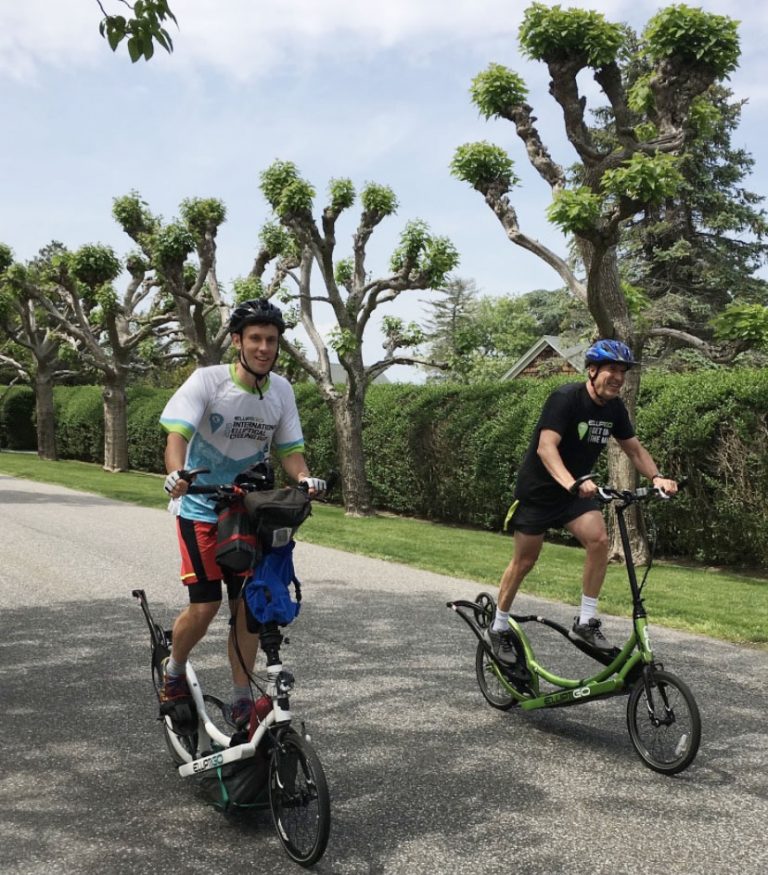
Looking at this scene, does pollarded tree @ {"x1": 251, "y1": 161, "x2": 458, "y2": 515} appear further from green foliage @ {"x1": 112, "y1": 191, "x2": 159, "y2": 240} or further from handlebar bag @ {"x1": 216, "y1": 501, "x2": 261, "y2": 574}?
handlebar bag @ {"x1": 216, "y1": 501, "x2": 261, "y2": 574}

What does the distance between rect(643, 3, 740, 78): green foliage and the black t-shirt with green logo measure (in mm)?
7500

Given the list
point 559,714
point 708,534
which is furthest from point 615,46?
point 559,714

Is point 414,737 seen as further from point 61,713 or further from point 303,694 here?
point 61,713

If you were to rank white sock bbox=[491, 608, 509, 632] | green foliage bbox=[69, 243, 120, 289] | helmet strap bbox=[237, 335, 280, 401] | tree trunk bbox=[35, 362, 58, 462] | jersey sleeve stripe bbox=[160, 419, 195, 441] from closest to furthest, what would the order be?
jersey sleeve stripe bbox=[160, 419, 195, 441] < helmet strap bbox=[237, 335, 280, 401] < white sock bbox=[491, 608, 509, 632] < green foliage bbox=[69, 243, 120, 289] < tree trunk bbox=[35, 362, 58, 462]

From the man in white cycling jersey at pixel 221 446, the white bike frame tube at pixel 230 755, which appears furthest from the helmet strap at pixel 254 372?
the white bike frame tube at pixel 230 755

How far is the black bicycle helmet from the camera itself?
3.69 metres

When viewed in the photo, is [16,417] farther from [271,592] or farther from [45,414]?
[271,592]

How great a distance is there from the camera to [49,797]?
11.9ft

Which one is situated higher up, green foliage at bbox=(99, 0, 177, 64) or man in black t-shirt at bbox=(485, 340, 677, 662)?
green foliage at bbox=(99, 0, 177, 64)

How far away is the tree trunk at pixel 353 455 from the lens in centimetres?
1767

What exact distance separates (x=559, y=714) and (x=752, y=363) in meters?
24.2

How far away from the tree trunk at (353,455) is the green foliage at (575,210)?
8410 mm

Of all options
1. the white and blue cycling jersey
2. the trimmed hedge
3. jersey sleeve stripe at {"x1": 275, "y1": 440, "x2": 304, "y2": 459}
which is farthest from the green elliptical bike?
the trimmed hedge

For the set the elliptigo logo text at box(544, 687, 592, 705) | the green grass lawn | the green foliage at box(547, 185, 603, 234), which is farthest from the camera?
the green foliage at box(547, 185, 603, 234)
